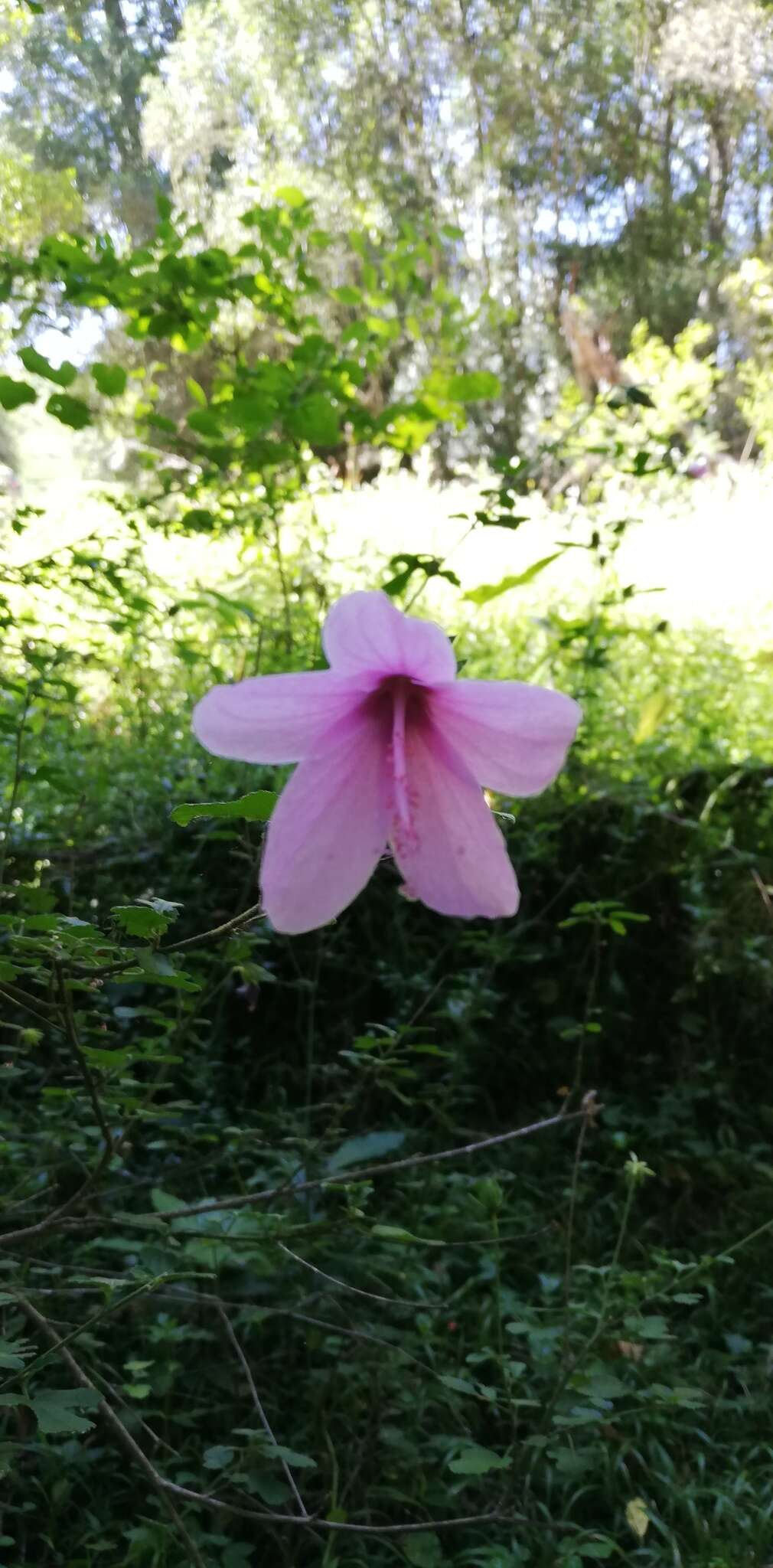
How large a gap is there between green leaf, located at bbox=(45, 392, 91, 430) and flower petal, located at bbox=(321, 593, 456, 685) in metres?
0.94

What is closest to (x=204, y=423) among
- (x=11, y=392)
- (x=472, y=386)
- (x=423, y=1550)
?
(x=11, y=392)

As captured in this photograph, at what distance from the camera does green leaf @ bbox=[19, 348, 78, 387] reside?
124 cm

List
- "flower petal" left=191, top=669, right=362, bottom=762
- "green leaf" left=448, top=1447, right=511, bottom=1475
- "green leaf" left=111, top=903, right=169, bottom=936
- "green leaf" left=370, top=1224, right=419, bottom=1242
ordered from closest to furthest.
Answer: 1. "flower petal" left=191, top=669, right=362, bottom=762
2. "green leaf" left=111, top=903, right=169, bottom=936
3. "green leaf" left=370, top=1224, right=419, bottom=1242
4. "green leaf" left=448, top=1447, right=511, bottom=1475

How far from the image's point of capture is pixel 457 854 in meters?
0.53

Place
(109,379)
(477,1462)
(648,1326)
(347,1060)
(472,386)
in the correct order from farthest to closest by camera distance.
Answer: (347,1060)
(472,386)
(109,379)
(648,1326)
(477,1462)

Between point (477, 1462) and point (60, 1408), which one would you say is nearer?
point (60, 1408)

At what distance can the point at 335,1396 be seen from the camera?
4.47 feet

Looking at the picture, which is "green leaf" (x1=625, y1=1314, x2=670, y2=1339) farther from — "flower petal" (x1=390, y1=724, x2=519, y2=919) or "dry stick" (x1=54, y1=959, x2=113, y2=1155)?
"flower petal" (x1=390, y1=724, x2=519, y2=919)

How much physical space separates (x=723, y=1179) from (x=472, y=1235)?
1.48 feet

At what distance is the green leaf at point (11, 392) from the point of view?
128 cm

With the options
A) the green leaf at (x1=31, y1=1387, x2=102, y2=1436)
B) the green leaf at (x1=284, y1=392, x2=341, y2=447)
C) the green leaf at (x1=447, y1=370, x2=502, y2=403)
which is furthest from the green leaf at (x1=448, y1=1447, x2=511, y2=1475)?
the green leaf at (x1=447, y1=370, x2=502, y2=403)

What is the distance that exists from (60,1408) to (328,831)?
0.43 m

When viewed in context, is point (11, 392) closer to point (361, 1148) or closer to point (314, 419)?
point (314, 419)

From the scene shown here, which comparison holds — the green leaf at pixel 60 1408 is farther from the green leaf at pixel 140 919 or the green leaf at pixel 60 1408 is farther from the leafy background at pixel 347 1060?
the green leaf at pixel 140 919
